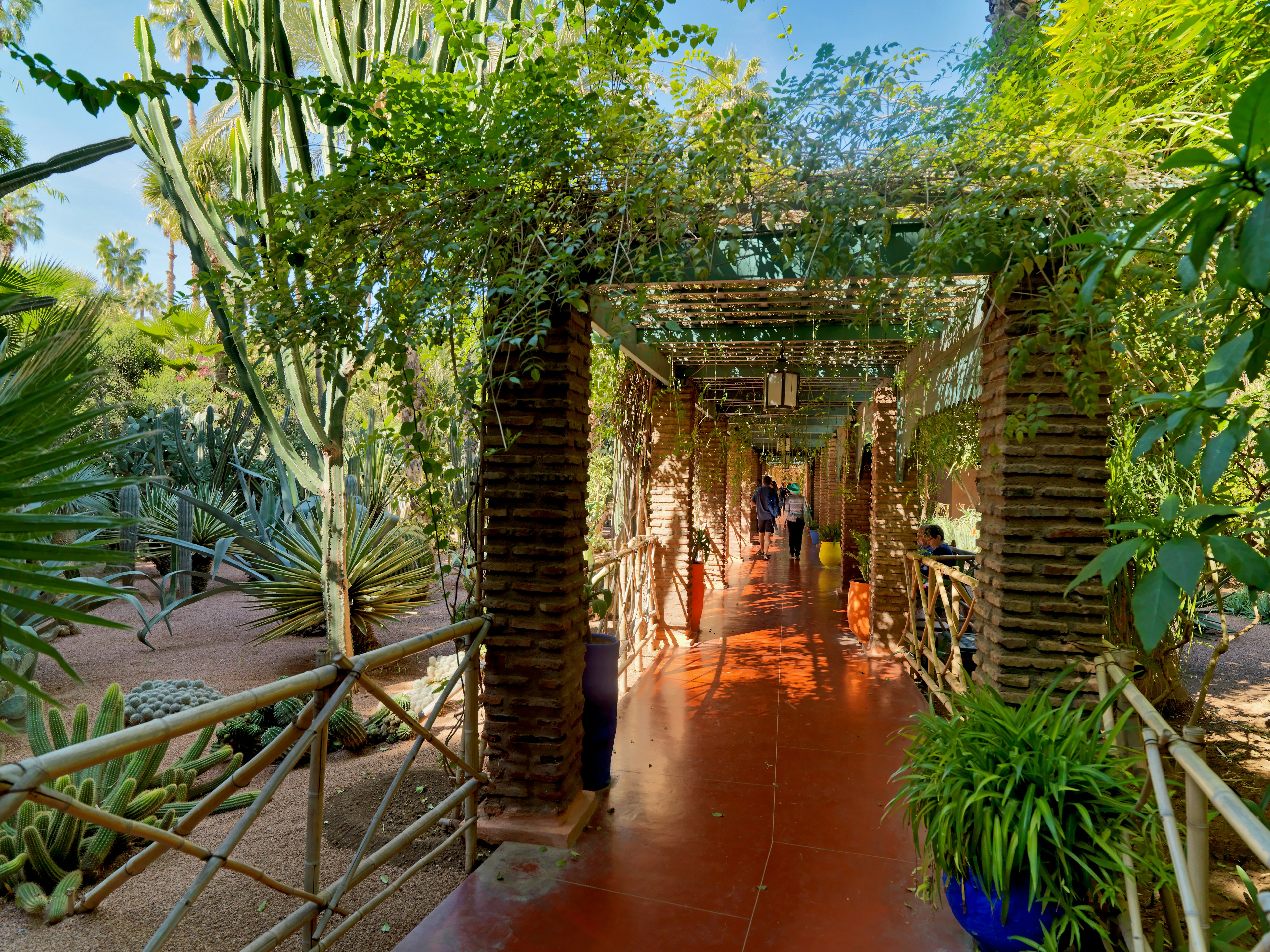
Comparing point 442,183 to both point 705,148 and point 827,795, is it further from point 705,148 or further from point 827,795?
point 827,795

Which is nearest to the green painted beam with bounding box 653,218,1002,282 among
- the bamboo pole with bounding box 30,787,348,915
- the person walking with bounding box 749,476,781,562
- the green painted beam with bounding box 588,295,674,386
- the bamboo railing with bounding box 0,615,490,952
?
the green painted beam with bounding box 588,295,674,386

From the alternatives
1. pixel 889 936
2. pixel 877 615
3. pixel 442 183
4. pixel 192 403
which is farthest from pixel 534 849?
pixel 192 403

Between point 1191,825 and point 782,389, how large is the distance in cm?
491

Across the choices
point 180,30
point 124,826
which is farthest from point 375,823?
point 180,30

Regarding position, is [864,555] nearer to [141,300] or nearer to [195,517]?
[195,517]

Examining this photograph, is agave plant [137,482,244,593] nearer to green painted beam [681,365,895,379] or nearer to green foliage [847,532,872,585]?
green painted beam [681,365,895,379]

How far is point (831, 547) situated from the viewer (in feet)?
42.8

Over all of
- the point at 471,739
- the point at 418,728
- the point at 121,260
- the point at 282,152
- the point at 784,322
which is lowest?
the point at 471,739

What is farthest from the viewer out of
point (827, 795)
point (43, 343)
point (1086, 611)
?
point (827, 795)

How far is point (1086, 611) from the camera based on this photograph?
3076 millimetres

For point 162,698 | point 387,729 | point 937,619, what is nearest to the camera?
point 162,698

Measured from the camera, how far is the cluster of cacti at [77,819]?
2744mm

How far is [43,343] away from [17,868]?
2380 millimetres

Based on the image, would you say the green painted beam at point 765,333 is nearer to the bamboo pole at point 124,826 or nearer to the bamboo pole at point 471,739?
the bamboo pole at point 471,739
